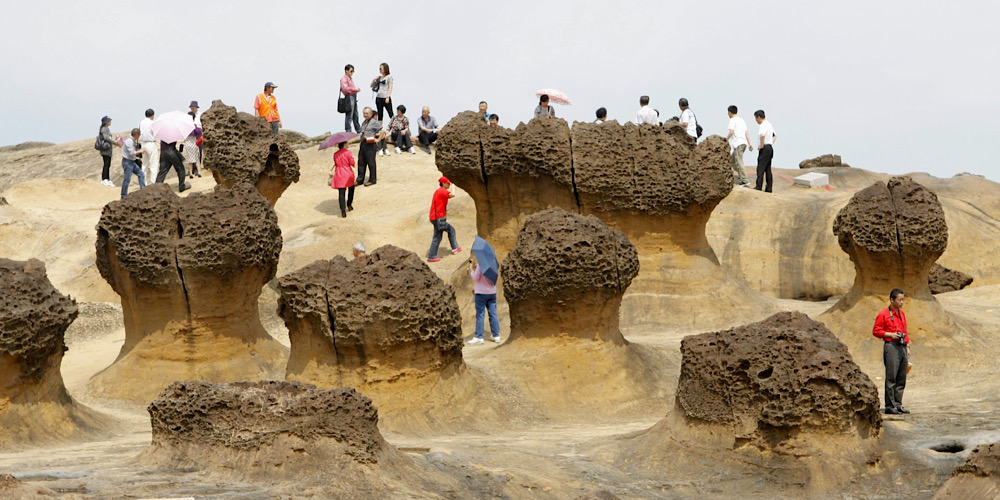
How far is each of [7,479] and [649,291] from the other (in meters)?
10.6

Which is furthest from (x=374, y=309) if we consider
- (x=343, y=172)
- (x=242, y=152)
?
(x=343, y=172)

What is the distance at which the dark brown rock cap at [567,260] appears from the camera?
13938 millimetres

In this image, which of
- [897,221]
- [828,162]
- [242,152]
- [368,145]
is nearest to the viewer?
[897,221]

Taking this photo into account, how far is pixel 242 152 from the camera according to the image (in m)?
19.5

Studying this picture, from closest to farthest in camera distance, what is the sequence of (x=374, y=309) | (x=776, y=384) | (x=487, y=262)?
(x=776, y=384)
(x=374, y=309)
(x=487, y=262)

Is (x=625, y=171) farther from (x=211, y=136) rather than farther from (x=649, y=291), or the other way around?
(x=211, y=136)

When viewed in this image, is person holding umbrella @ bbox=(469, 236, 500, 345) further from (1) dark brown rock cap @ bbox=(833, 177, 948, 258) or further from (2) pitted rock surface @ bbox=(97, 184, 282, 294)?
(1) dark brown rock cap @ bbox=(833, 177, 948, 258)

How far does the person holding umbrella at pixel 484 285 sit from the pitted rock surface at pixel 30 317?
4.56 meters

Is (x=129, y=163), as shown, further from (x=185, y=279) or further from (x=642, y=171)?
(x=642, y=171)

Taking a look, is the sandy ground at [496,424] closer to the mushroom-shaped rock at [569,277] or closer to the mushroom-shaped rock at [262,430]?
the mushroom-shaped rock at [262,430]

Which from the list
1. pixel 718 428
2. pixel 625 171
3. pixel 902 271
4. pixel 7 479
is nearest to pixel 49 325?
pixel 7 479

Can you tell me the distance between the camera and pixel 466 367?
13.0 metres

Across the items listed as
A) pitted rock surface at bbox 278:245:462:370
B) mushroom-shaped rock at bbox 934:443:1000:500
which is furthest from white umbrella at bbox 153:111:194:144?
mushroom-shaped rock at bbox 934:443:1000:500

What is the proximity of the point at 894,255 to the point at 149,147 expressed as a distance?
1272cm
